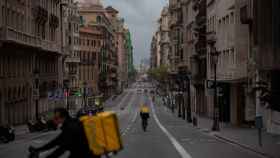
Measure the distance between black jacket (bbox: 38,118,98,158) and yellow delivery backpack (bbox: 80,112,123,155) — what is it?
5.4 inches

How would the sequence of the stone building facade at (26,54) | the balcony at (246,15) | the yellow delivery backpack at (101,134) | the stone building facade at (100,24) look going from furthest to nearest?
the stone building facade at (100,24)
the stone building facade at (26,54)
the balcony at (246,15)
the yellow delivery backpack at (101,134)

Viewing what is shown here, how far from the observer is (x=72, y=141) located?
10.7 m

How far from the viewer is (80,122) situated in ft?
35.2

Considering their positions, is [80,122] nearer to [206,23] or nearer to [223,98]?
[223,98]

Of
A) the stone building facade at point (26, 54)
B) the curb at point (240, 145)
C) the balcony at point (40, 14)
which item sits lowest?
the curb at point (240, 145)

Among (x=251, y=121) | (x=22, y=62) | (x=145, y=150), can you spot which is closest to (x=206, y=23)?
(x=22, y=62)

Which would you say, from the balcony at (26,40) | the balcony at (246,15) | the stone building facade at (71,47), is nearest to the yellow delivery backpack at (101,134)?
the balcony at (246,15)

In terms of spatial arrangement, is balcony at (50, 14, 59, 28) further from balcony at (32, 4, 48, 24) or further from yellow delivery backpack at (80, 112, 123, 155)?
yellow delivery backpack at (80, 112, 123, 155)

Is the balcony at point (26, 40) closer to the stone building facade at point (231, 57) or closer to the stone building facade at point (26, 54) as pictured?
the stone building facade at point (26, 54)

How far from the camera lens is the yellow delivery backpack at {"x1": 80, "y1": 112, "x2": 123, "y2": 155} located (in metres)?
10.6

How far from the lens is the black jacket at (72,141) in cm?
1062

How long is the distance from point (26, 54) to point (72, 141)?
59.2 metres

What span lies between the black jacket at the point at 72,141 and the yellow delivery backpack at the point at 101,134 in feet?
0.45

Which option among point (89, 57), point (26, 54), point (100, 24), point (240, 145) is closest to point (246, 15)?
point (240, 145)
